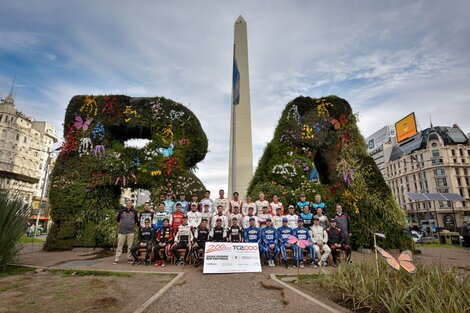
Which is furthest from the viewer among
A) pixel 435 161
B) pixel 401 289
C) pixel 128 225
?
pixel 435 161

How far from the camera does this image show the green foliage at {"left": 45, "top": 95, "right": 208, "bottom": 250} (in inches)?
441

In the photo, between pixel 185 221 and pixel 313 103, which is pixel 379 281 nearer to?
pixel 185 221

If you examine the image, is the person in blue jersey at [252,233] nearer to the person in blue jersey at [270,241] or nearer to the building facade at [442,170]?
the person in blue jersey at [270,241]

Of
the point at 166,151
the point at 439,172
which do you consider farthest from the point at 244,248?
the point at 439,172

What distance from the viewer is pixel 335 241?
8.12 m

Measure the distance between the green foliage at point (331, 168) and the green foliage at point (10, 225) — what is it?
26.7ft

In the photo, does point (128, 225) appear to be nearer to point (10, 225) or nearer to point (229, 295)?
point (10, 225)

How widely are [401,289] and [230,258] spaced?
4.10 m

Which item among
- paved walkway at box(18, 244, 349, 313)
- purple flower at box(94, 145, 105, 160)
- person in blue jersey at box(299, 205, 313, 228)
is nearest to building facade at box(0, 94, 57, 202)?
purple flower at box(94, 145, 105, 160)

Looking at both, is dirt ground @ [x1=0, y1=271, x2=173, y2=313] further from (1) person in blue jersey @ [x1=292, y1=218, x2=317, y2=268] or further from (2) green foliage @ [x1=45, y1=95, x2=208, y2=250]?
(2) green foliage @ [x1=45, y1=95, x2=208, y2=250]

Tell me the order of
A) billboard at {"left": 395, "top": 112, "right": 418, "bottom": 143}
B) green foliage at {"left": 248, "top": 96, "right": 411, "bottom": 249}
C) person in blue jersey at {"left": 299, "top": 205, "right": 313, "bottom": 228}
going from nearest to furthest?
person in blue jersey at {"left": 299, "top": 205, "right": 313, "bottom": 228} < green foliage at {"left": 248, "top": 96, "right": 411, "bottom": 249} < billboard at {"left": 395, "top": 112, "right": 418, "bottom": 143}

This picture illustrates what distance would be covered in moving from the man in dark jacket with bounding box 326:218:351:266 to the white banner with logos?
8.49ft

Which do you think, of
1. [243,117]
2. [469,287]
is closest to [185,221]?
[469,287]

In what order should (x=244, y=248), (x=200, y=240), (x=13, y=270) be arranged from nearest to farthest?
1. (x=13, y=270)
2. (x=244, y=248)
3. (x=200, y=240)
